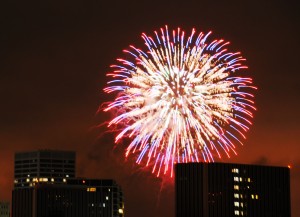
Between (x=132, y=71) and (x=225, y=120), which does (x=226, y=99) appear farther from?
(x=132, y=71)

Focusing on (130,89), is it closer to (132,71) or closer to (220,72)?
(132,71)

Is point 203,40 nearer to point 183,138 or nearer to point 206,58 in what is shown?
point 206,58

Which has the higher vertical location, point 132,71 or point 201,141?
point 132,71

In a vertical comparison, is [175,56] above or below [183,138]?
above

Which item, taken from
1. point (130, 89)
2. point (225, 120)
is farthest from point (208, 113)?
point (130, 89)

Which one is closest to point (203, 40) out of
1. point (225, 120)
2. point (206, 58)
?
point (206, 58)

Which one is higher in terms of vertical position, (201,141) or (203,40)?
(203,40)

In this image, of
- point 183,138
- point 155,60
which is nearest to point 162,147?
point 183,138
